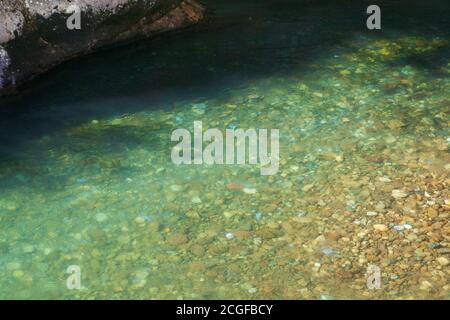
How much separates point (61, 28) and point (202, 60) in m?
1.35

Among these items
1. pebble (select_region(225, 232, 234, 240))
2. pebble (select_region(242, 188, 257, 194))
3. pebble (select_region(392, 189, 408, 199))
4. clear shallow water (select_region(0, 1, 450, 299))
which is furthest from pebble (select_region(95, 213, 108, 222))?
pebble (select_region(392, 189, 408, 199))

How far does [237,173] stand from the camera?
4.71 metres

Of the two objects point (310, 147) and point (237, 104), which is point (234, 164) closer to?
point (310, 147)

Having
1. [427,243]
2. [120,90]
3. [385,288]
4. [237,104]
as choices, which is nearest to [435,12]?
[237,104]

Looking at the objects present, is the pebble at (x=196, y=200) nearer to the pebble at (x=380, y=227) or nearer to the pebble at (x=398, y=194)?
the pebble at (x=380, y=227)

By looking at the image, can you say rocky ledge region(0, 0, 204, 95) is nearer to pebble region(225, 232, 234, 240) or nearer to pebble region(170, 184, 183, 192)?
pebble region(170, 184, 183, 192)

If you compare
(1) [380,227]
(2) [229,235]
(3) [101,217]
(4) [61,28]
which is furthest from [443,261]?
(4) [61,28]

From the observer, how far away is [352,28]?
23.1 ft

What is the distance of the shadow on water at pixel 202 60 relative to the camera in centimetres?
561

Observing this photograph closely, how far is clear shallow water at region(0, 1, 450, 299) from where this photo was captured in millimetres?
3779

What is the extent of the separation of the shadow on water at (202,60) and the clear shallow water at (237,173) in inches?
0.8

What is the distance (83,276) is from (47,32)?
3.03 metres

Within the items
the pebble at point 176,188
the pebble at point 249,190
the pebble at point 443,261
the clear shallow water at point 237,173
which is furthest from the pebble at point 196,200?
the pebble at point 443,261

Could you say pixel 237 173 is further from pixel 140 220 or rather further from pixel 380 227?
pixel 380 227
